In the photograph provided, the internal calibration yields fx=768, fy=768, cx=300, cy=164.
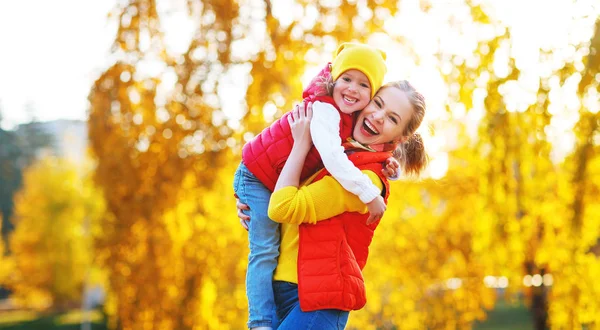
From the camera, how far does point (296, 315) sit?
81.4 inches

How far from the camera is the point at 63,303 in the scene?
28.9 metres

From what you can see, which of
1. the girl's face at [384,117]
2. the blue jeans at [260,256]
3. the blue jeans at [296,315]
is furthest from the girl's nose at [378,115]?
the blue jeans at [296,315]

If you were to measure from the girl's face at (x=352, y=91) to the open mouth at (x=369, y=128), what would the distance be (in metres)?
0.05

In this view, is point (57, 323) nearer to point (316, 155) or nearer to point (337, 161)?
point (316, 155)

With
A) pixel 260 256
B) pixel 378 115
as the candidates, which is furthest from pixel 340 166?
pixel 260 256

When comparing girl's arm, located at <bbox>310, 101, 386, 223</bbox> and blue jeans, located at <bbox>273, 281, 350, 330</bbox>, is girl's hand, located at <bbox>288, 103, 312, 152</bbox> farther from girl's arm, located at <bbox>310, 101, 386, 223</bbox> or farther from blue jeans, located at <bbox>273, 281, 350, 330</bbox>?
blue jeans, located at <bbox>273, 281, 350, 330</bbox>

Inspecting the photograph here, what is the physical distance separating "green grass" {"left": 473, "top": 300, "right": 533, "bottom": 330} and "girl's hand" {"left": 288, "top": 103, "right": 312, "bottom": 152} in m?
14.9

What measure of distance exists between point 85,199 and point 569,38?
23.6m

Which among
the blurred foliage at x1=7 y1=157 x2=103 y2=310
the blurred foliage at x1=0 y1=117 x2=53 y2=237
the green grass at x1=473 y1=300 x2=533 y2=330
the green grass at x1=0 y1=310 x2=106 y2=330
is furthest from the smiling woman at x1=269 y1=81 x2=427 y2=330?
the blurred foliage at x1=0 y1=117 x2=53 y2=237

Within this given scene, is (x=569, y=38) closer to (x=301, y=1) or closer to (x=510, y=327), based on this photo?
(x=301, y=1)

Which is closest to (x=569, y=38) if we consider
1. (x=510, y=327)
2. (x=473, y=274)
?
(x=473, y=274)

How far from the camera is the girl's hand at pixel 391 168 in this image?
2.17 meters

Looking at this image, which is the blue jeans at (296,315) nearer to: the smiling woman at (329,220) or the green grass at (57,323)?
the smiling woman at (329,220)

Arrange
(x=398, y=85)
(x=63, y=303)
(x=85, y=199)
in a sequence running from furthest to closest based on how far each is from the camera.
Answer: (x=63, y=303)
(x=85, y=199)
(x=398, y=85)
